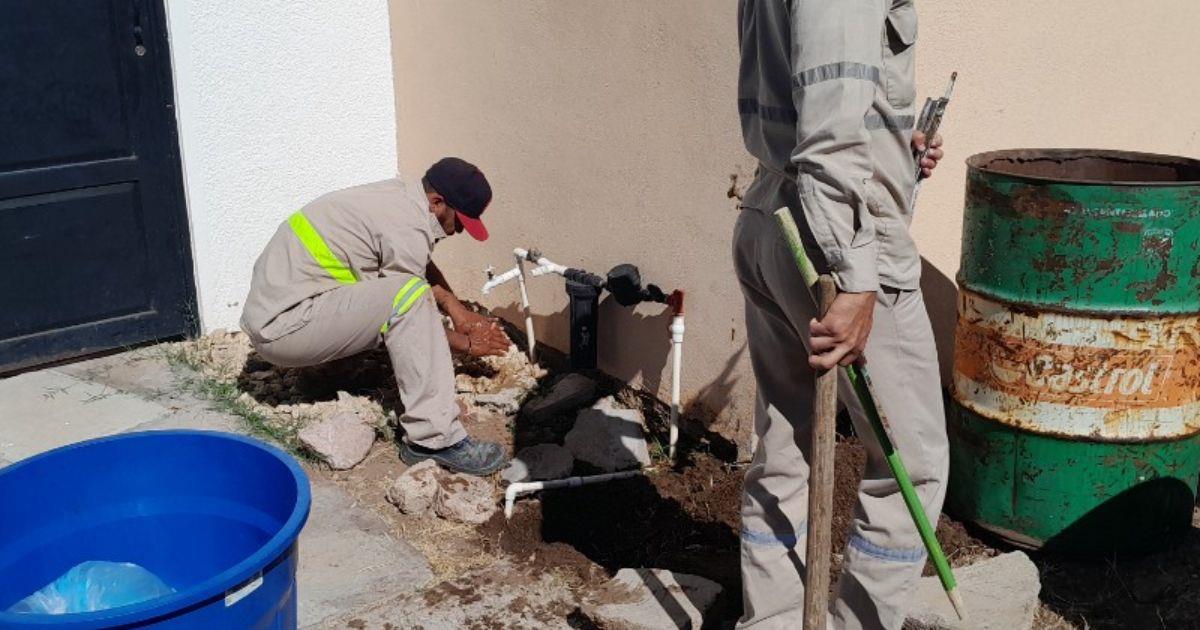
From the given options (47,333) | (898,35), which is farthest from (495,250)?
(898,35)

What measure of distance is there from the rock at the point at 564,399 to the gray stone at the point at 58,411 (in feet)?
5.04

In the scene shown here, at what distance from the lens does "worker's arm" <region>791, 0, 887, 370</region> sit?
2307mm

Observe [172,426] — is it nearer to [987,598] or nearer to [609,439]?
[609,439]

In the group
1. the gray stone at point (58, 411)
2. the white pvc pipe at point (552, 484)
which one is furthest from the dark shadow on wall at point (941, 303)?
the gray stone at point (58, 411)

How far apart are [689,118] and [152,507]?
2388mm

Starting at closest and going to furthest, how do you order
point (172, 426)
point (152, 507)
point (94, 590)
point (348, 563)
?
point (94, 590) < point (152, 507) < point (348, 563) < point (172, 426)

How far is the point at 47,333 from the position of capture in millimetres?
5223

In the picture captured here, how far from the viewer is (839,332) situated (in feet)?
7.79

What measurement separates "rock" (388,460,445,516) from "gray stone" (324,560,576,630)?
50cm

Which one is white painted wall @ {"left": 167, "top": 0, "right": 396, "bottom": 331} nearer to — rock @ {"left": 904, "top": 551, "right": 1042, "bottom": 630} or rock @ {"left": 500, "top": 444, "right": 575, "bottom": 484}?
rock @ {"left": 500, "top": 444, "right": 575, "bottom": 484}

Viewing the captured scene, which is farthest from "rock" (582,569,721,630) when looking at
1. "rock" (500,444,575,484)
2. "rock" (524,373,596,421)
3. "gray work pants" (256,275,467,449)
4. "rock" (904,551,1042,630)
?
"rock" (524,373,596,421)

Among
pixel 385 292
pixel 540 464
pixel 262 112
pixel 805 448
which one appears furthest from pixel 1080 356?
pixel 262 112

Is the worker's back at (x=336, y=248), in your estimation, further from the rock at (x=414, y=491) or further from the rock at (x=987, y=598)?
the rock at (x=987, y=598)

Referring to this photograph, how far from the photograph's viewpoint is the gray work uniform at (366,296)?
179 inches
